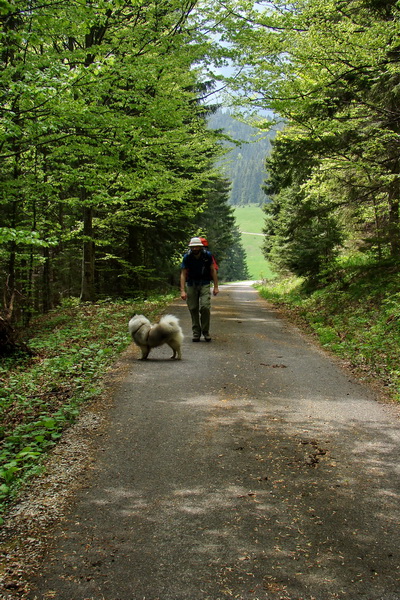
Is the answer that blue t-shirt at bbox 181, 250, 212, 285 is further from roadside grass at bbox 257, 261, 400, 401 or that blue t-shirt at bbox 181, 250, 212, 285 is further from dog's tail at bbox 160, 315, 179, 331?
roadside grass at bbox 257, 261, 400, 401

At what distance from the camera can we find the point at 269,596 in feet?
8.29

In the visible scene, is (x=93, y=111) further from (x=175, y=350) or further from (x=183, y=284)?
(x=175, y=350)

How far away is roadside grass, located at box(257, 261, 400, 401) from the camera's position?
810cm

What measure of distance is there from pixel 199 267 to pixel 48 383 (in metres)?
Answer: 4.46

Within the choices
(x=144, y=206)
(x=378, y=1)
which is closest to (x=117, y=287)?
(x=144, y=206)

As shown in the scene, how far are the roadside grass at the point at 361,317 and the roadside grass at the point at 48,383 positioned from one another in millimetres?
4763

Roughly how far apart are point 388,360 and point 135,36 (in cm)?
1004

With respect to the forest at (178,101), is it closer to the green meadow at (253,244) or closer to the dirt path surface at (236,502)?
the dirt path surface at (236,502)

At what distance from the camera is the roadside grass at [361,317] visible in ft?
26.6

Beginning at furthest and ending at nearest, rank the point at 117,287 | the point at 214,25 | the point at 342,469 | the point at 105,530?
the point at 117,287 → the point at 214,25 → the point at 342,469 → the point at 105,530

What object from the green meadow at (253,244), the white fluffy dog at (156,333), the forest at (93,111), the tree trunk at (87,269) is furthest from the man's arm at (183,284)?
the green meadow at (253,244)

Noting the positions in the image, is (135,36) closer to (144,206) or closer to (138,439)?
(144,206)

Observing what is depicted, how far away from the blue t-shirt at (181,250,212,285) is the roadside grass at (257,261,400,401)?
3.32 meters

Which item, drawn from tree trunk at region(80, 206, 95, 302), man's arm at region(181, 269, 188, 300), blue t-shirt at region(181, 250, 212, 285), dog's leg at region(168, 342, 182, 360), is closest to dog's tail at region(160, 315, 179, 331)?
dog's leg at region(168, 342, 182, 360)
